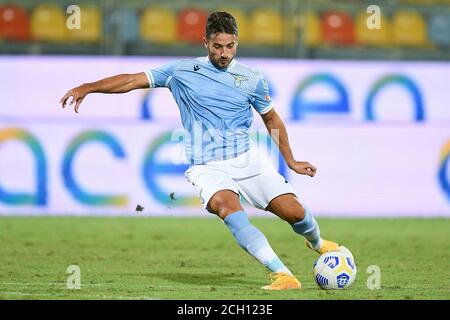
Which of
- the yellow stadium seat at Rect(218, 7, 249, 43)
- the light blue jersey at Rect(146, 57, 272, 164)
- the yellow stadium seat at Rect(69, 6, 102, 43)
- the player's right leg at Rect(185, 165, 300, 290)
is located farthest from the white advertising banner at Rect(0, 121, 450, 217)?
the player's right leg at Rect(185, 165, 300, 290)

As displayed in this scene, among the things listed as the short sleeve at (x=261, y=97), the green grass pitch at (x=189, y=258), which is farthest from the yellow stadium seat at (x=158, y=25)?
the short sleeve at (x=261, y=97)

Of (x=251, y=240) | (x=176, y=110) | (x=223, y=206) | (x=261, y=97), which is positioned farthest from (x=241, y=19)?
(x=251, y=240)

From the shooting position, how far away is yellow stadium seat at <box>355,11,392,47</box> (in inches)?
653

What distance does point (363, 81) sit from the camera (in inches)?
611

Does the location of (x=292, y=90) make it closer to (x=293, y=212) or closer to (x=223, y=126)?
(x=223, y=126)

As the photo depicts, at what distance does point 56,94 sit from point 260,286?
23.5 ft

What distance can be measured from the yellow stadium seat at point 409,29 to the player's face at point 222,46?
8343 millimetres

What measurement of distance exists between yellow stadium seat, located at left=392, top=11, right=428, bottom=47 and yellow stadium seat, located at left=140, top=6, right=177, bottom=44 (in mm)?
3505

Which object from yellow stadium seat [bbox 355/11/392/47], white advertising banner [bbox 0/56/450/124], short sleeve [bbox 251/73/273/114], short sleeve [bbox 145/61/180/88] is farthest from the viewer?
yellow stadium seat [bbox 355/11/392/47]

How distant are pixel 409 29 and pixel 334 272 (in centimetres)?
898

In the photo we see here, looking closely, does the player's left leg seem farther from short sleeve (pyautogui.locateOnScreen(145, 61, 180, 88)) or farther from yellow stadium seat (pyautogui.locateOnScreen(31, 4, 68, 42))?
yellow stadium seat (pyautogui.locateOnScreen(31, 4, 68, 42))

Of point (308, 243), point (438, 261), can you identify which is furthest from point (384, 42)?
point (308, 243)

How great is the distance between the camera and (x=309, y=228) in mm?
9008

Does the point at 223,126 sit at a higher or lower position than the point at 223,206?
higher
